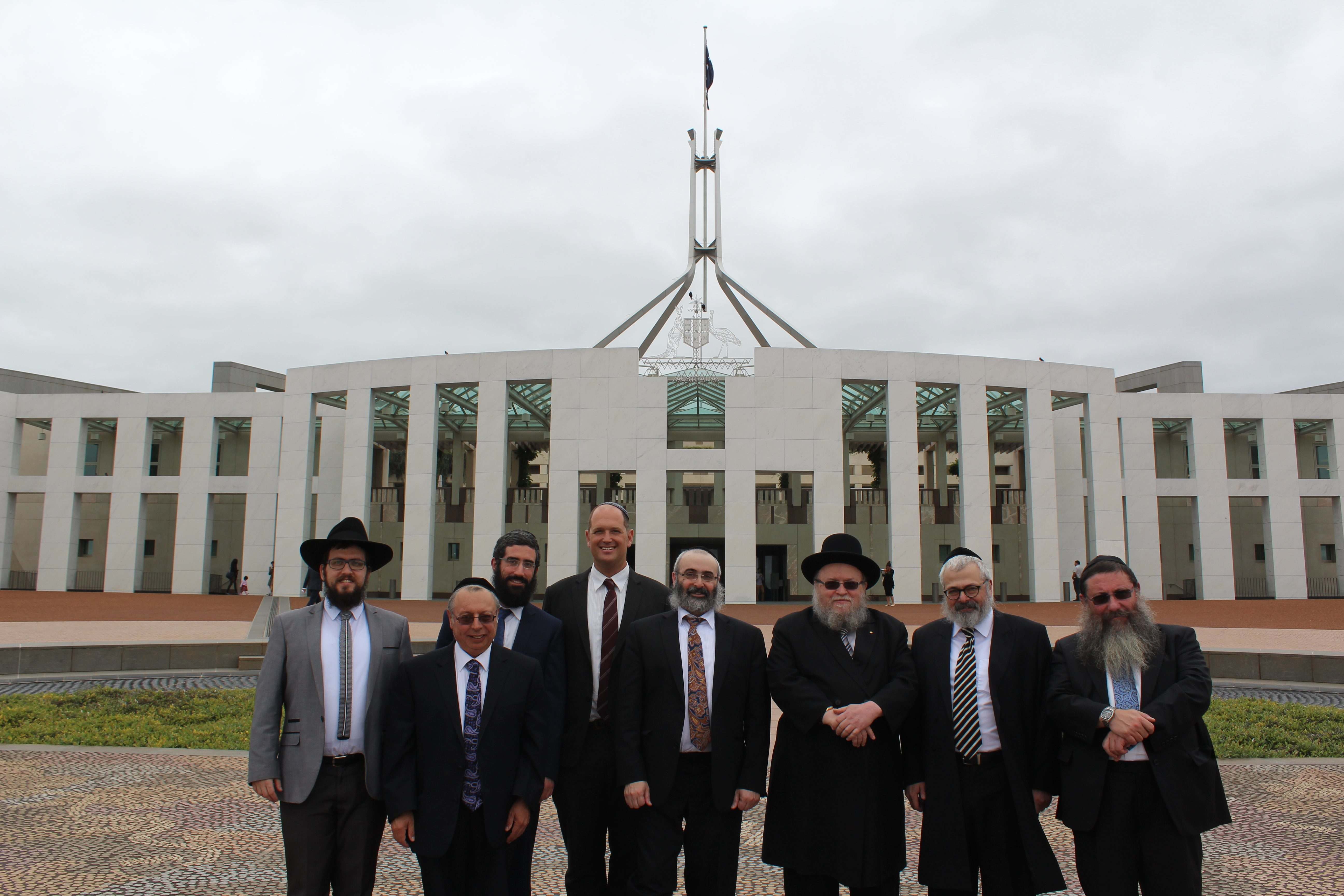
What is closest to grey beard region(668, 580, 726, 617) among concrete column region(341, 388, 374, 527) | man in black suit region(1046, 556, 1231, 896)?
man in black suit region(1046, 556, 1231, 896)

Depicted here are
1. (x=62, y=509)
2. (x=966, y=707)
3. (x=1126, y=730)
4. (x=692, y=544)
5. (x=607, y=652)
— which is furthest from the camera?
(x=692, y=544)

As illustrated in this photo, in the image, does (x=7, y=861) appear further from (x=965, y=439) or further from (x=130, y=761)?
(x=965, y=439)

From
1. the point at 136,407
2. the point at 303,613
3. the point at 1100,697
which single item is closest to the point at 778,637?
the point at 1100,697

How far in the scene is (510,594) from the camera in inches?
168

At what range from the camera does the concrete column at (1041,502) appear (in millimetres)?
29250

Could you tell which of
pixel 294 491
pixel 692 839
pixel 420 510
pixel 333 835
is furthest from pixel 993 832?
pixel 294 491

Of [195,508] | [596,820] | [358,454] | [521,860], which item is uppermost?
[358,454]

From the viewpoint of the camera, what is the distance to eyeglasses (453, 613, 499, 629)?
12.4 ft

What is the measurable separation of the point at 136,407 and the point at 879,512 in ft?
104

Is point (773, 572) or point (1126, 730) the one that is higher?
point (1126, 730)

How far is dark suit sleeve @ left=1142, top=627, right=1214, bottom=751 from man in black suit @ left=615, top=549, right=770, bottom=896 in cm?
171

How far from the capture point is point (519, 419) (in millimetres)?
37969

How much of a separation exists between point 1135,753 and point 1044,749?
39cm

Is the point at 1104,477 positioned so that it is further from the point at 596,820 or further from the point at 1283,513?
the point at 596,820
